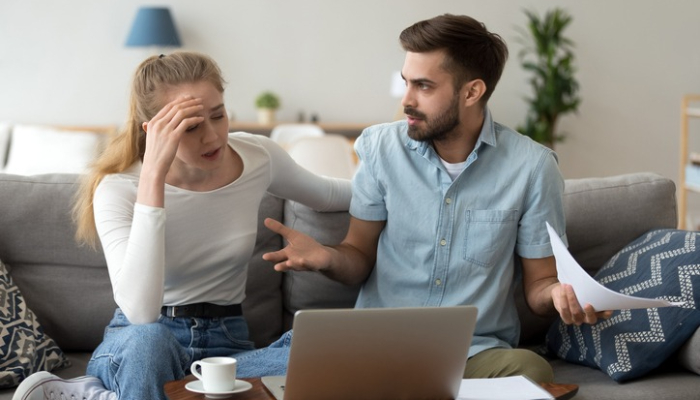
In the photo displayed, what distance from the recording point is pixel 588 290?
1.60 meters

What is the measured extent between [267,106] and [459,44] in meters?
4.48

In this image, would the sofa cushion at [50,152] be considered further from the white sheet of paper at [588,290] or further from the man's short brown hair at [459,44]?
the white sheet of paper at [588,290]

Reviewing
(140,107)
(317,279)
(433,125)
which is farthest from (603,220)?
(140,107)

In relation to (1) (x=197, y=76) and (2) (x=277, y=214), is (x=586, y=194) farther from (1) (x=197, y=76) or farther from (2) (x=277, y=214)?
(1) (x=197, y=76)

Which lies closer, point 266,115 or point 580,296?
point 580,296

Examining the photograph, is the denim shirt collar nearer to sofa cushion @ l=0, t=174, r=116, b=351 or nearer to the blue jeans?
the blue jeans

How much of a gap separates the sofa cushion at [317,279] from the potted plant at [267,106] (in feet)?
13.7

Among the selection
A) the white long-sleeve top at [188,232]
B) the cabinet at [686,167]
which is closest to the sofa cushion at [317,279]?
the white long-sleeve top at [188,232]

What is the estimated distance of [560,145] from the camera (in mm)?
Result: 7082

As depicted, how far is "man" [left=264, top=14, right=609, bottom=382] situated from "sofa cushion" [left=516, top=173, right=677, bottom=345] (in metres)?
0.31

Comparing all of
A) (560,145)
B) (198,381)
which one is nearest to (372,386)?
(198,381)

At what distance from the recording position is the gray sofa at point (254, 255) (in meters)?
2.27

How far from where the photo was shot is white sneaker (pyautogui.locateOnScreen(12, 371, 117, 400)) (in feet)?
5.65

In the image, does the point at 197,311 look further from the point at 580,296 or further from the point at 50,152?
the point at 50,152
